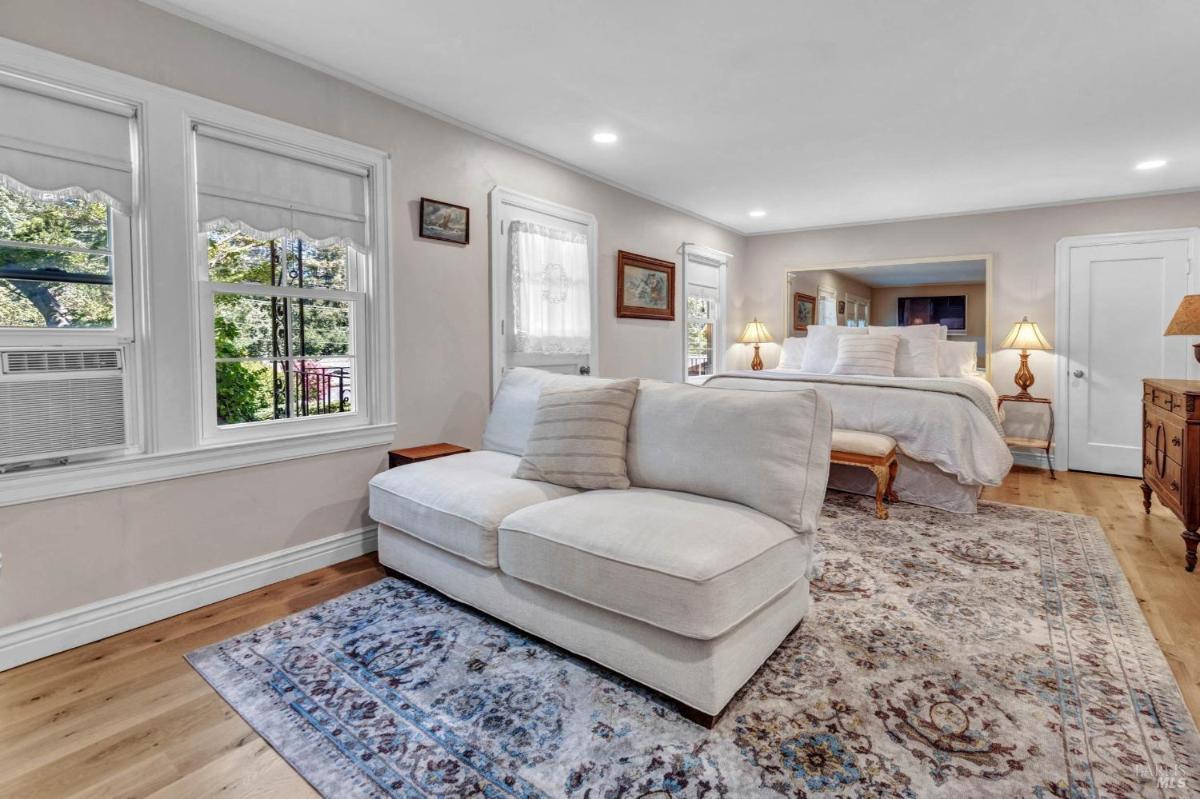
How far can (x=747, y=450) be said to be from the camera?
6.87 feet

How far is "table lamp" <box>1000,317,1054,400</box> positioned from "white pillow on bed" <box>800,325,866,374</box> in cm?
120

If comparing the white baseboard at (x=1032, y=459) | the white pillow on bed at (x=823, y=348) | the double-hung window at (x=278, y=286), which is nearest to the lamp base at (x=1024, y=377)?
the white baseboard at (x=1032, y=459)

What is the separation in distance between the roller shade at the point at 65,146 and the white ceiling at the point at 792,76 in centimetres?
54

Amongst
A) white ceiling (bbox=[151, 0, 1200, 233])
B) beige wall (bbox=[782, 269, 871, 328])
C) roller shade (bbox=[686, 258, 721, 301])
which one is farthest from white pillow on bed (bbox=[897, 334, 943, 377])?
roller shade (bbox=[686, 258, 721, 301])

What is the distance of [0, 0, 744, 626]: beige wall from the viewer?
2.10m

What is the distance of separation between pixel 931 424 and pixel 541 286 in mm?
2744

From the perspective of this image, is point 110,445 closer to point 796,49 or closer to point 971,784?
point 971,784

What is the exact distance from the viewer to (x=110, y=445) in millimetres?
2234

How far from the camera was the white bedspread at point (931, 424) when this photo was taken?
12.3 ft

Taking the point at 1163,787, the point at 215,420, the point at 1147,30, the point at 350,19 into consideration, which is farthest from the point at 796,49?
the point at 215,420

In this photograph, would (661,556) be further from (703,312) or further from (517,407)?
(703,312)

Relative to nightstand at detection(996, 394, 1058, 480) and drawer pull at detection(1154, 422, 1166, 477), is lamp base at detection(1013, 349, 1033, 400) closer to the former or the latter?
nightstand at detection(996, 394, 1058, 480)

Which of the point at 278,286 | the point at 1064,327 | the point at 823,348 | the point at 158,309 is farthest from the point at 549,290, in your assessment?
the point at 1064,327

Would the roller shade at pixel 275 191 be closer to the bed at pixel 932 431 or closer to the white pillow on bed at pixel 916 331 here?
the bed at pixel 932 431
